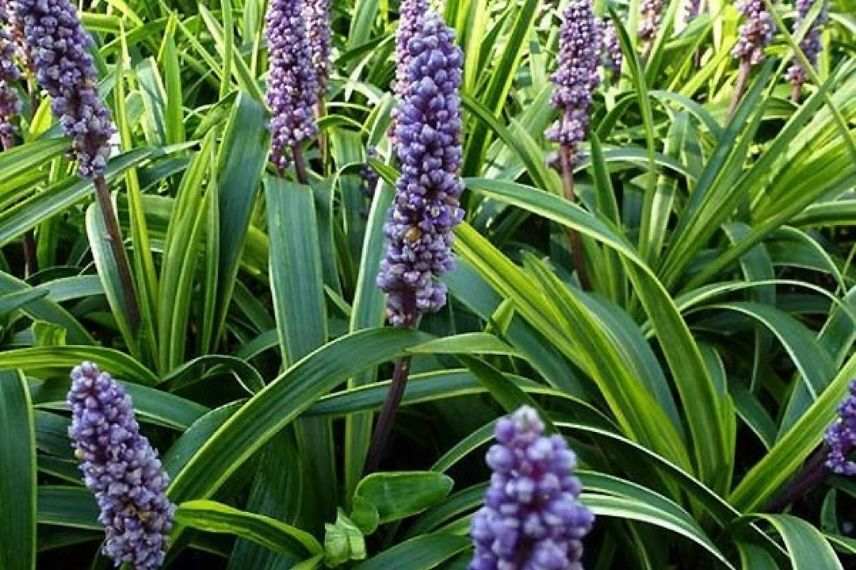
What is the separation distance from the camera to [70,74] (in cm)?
239

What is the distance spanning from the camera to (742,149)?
3334mm

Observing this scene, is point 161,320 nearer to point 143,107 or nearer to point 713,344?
point 143,107

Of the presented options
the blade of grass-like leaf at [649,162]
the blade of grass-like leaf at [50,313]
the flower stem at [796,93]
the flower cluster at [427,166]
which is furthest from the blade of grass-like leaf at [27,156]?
the flower stem at [796,93]

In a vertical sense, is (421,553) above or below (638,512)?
below

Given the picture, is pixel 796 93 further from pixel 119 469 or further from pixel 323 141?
pixel 119 469

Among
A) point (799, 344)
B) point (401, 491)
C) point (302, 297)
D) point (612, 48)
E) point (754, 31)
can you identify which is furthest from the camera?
point (612, 48)

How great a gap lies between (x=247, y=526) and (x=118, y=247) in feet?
3.33

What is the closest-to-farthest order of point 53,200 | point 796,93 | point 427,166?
point 427,166 → point 53,200 → point 796,93

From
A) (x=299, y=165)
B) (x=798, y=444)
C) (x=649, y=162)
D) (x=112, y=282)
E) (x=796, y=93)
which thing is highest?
(x=796, y=93)

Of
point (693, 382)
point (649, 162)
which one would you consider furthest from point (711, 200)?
point (693, 382)

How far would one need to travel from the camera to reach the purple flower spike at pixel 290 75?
274 centimetres

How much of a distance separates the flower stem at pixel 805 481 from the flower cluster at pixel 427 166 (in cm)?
102

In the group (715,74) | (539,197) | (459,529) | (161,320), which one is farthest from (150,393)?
(715,74)

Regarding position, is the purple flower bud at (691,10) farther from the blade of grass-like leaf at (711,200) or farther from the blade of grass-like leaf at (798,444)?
the blade of grass-like leaf at (798,444)
